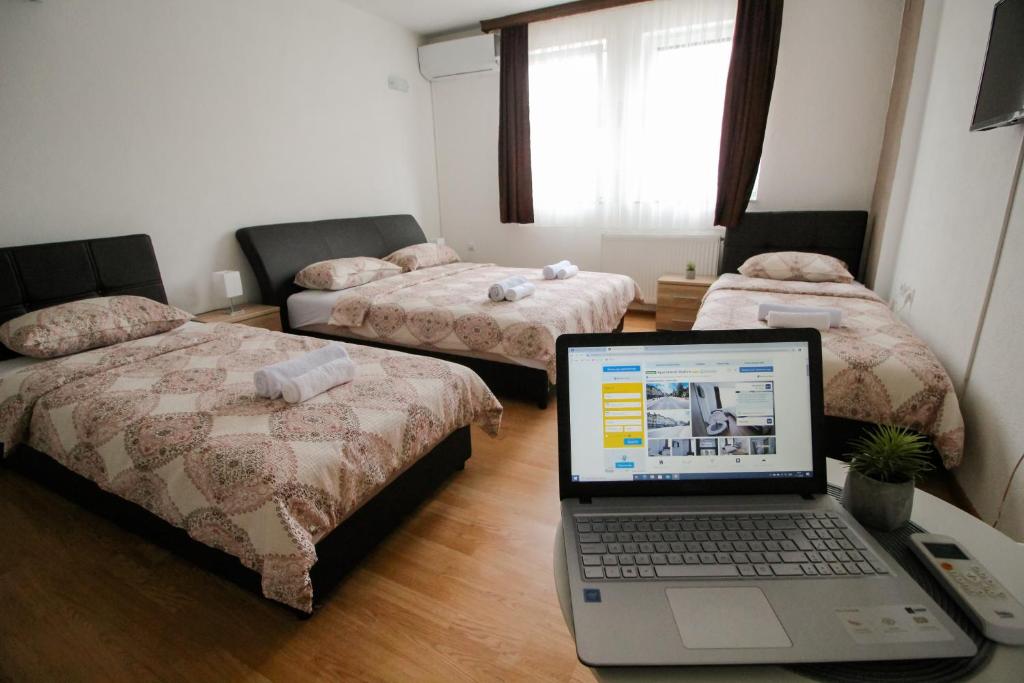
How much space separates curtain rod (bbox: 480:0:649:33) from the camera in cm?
390

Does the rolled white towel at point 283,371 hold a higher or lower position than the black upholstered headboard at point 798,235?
lower

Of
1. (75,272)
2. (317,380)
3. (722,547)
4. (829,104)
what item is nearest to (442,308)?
(317,380)

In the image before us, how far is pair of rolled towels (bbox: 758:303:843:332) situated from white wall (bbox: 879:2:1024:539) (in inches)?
17.2

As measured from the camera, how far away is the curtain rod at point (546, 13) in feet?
12.8

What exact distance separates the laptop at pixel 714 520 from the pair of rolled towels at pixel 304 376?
1.19 metres

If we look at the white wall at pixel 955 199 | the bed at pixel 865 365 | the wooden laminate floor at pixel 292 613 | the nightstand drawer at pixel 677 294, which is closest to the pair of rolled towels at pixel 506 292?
the bed at pixel 865 365

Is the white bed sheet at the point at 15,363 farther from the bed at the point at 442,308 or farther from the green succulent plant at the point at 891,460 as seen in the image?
the green succulent plant at the point at 891,460

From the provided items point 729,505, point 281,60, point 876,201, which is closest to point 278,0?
point 281,60

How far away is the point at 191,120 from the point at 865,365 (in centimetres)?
380

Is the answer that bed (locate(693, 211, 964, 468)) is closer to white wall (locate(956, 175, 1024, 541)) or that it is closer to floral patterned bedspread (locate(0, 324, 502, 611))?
white wall (locate(956, 175, 1024, 541))

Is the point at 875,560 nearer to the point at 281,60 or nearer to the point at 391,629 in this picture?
the point at 391,629

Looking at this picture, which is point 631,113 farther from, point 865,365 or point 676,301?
point 865,365

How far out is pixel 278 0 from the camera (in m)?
3.38

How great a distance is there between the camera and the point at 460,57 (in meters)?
4.47
